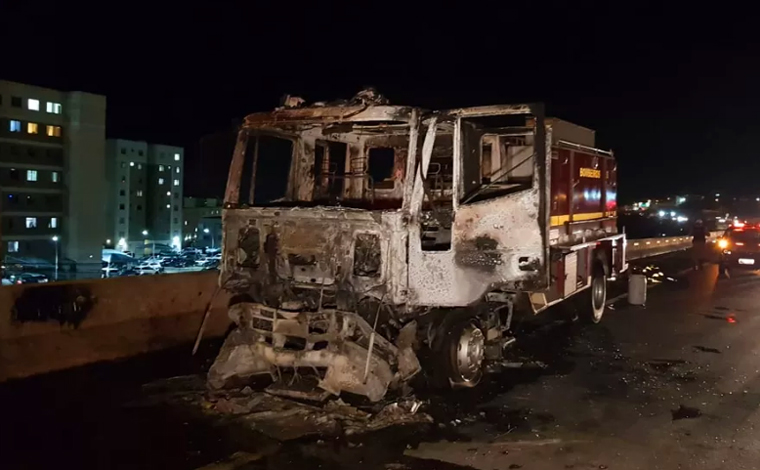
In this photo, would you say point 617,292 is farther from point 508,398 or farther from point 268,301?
point 268,301

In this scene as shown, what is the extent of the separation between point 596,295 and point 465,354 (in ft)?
17.3

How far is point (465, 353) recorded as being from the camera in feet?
25.6

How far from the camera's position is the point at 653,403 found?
7.33 metres

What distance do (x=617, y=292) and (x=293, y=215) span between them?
38.2 feet

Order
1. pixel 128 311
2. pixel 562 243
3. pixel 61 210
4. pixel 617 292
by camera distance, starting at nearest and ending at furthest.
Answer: pixel 128 311, pixel 562 243, pixel 617 292, pixel 61 210

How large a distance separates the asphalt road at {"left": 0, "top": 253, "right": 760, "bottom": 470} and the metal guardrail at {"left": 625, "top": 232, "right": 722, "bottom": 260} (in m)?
17.9

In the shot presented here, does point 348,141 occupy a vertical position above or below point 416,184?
above

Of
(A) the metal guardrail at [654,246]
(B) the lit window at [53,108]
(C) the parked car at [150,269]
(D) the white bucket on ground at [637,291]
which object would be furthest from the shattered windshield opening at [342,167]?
(B) the lit window at [53,108]

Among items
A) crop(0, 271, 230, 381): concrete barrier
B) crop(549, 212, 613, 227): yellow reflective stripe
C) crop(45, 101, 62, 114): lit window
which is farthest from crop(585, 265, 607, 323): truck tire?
crop(45, 101, 62, 114): lit window

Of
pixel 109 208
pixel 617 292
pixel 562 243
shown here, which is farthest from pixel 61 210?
pixel 562 243

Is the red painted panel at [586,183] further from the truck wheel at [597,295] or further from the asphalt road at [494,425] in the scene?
the asphalt road at [494,425]

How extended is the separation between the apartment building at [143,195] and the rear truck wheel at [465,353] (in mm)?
88129

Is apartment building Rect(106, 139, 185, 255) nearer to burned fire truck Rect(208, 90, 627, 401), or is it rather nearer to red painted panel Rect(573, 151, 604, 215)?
red painted panel Rect(573, 151, 604, 215)

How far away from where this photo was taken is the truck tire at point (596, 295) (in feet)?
39.5
